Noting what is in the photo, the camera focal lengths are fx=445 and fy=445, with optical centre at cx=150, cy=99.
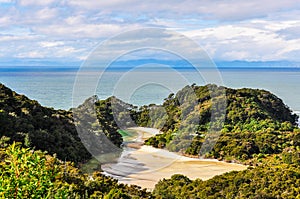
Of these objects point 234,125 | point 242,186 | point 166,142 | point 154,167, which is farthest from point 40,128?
point 234,125

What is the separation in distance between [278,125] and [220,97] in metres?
4.81

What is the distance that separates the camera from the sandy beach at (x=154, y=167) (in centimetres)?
1627

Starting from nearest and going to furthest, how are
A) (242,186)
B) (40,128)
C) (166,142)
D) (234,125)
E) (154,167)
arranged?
(242,186), (40,128), (154,167), (166,142), (234,125)

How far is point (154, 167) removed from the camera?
59.6 ft

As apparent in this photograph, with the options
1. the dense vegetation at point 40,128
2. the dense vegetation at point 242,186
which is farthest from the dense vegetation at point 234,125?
the dense vegetation at point 242,186

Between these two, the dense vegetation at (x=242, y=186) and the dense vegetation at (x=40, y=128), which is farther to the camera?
the dense vegetation at (x=40, y=128)

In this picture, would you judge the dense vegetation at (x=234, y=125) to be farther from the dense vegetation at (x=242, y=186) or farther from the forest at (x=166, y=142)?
the dense vegetation at (x=242, y=186)

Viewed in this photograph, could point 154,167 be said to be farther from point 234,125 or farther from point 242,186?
point 234,125

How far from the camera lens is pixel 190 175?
56.3 ft

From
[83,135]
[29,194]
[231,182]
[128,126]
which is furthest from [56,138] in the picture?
[29,194]

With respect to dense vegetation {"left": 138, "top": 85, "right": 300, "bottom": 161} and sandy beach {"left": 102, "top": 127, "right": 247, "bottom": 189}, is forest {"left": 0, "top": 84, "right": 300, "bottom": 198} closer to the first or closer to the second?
dense vegetation {"left": 138, "top": 85, "right": 300, "bottom": 161}

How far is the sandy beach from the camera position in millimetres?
16266

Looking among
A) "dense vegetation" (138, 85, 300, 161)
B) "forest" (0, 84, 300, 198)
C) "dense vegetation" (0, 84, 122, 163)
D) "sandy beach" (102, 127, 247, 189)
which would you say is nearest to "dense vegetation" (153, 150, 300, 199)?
"forest" (0, 84, 300, 198)

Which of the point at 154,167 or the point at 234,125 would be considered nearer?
the point at 154,167
